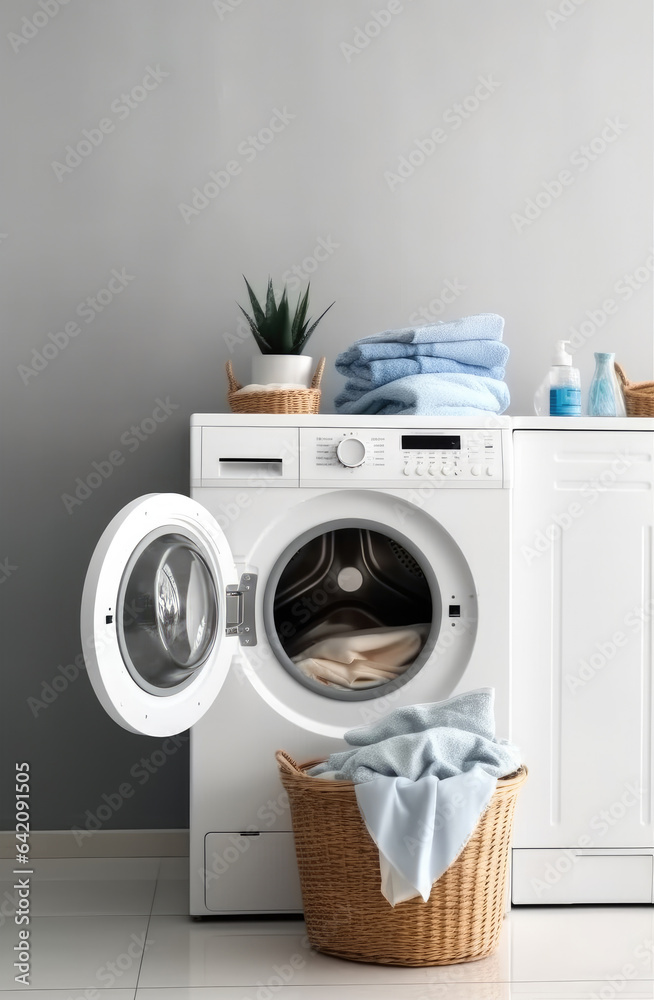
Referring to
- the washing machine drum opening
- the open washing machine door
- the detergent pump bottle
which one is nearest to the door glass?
the open washing machine door

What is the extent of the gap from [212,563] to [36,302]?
40.6 inches

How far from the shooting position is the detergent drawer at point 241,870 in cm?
197

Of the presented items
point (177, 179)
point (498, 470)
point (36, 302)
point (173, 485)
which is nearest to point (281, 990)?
point (498, 470)

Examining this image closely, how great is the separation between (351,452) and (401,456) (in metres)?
0.10

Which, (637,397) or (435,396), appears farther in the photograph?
(637,397)

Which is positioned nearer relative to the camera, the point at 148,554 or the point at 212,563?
the point at 148,554

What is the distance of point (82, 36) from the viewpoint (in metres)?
2.50

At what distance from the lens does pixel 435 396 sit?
2.10m

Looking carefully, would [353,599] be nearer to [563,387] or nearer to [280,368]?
[280,368]

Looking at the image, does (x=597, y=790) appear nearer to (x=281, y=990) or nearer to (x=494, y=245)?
(x=281, y=990)

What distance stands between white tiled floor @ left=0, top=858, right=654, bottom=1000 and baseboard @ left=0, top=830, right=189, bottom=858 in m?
0.23

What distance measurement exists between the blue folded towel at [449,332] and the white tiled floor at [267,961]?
4.02 feet

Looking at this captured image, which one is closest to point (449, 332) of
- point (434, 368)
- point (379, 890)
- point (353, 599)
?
point (434, 368)

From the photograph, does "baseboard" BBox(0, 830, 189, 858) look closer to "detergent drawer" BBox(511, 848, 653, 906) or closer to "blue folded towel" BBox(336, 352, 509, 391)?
"detergent drawer" BBox(511, 848, 653, 906)
